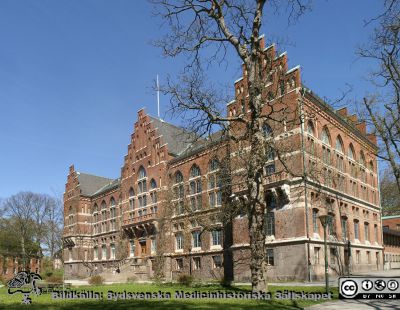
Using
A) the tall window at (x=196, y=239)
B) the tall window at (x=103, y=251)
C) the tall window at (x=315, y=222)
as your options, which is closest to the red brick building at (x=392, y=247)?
the tall window at (x=315, y=222)

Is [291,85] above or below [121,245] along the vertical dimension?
above

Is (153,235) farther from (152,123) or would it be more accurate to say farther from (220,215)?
(220,215)

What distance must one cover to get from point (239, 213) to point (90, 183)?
130 feet

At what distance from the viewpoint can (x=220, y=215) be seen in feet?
95.6

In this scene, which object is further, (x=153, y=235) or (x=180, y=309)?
(x=153, y=235)

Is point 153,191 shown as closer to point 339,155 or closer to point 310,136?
point 339,155

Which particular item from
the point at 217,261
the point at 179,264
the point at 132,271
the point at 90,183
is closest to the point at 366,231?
the point at 217,261

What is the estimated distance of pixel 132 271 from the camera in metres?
46.6

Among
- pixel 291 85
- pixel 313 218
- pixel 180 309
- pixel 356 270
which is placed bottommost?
pixel 356 270

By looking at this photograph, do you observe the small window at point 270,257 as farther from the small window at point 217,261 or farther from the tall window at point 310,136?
the tall window at point 310,136

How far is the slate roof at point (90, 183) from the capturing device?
220 feet

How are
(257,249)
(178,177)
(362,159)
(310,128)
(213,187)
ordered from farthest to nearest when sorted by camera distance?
1. (178,177)
2. (362,159)
3. (213,187)
4. (310,128)
5. (257,249)

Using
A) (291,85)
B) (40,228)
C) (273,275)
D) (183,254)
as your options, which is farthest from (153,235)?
(40,228)

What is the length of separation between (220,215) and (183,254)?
16.1m
